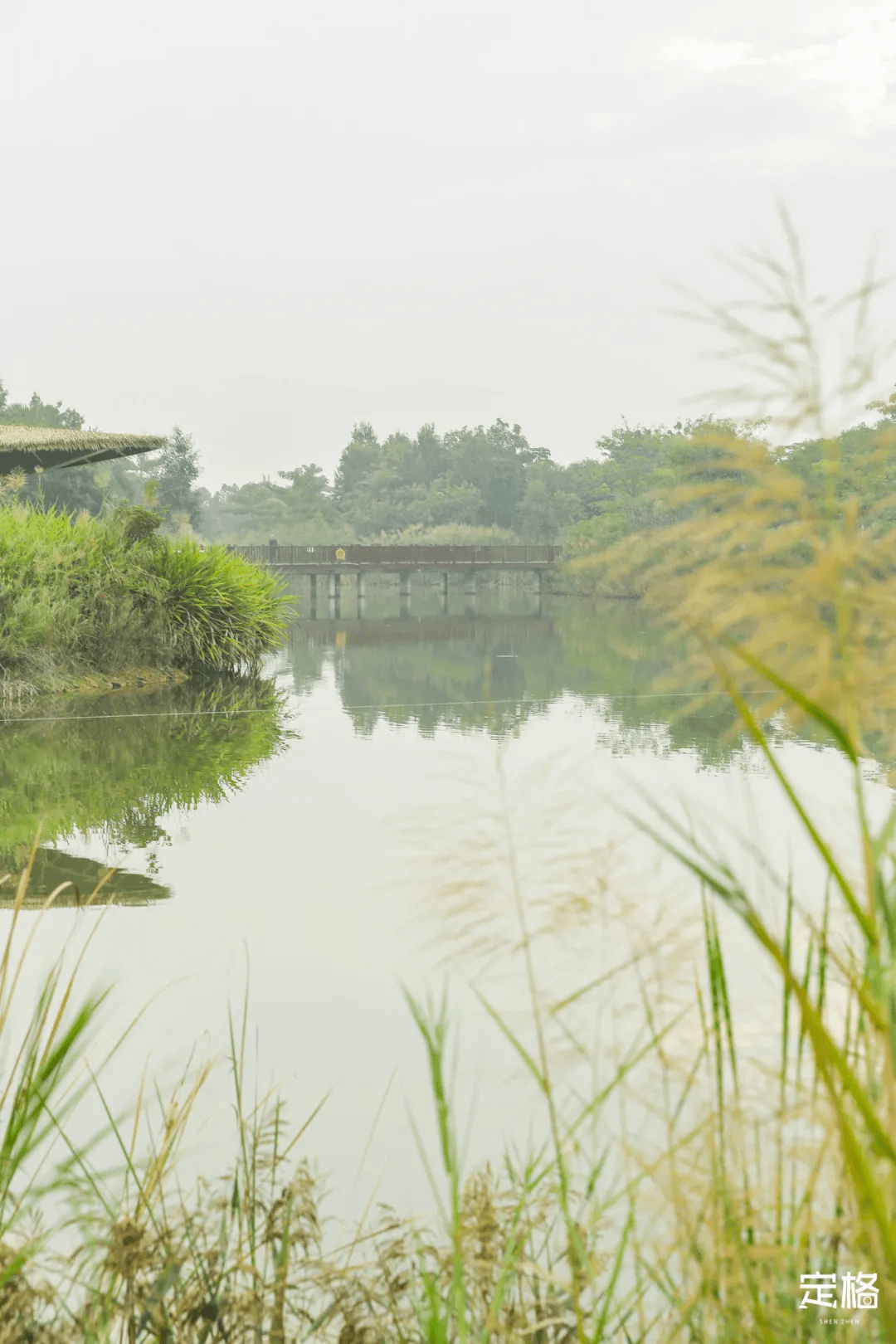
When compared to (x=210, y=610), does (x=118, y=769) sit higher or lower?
lower

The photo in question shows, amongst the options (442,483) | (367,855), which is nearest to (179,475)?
(442,483)

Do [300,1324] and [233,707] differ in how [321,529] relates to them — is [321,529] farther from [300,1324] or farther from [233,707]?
[300,1324]

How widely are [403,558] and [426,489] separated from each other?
21.3m

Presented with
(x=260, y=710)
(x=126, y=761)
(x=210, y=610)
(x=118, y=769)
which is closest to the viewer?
(x=118, y=769)

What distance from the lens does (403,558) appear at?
32188mm

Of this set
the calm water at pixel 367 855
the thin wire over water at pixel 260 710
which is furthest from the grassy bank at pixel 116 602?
the thin wire over water at pixel 260 710

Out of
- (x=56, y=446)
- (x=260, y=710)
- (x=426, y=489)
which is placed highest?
(x=426, y=489)

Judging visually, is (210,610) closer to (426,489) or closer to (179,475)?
(179,475)

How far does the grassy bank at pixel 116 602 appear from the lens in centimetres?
980

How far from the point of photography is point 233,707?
9.66 metres

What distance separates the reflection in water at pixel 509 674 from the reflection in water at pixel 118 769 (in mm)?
1046

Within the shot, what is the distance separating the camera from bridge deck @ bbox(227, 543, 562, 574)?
31141 millimetres

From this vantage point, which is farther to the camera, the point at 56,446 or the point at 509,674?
the point at 56,446

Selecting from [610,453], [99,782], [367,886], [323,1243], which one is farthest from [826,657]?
[610,453]
